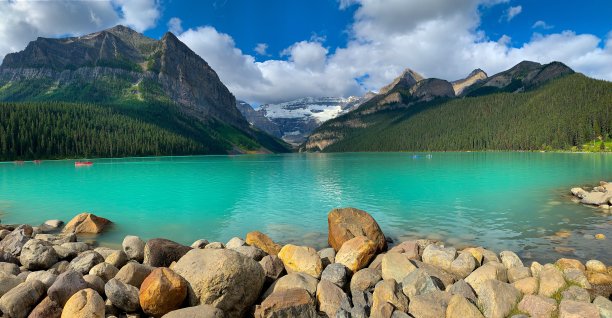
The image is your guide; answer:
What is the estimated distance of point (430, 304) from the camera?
12.0 m

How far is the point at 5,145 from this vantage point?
171 m

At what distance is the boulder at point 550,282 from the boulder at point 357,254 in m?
6.97

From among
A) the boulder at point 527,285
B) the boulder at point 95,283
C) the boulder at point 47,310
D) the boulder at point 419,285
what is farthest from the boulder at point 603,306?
the boulder at point 47,310

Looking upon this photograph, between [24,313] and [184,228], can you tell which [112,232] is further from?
[24,313]

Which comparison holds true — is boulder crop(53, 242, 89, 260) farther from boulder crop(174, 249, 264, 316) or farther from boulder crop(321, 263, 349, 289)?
boulder crop(321, 263, 349, 289)

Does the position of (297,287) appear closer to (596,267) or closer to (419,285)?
(419,285)

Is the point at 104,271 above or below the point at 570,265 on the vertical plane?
above

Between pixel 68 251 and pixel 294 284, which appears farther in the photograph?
pixel 68 251

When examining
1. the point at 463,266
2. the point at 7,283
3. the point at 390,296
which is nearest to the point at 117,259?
the point at 7,283

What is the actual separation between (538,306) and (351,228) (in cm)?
1107

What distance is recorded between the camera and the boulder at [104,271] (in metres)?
14.1

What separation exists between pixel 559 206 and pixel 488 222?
11840mm

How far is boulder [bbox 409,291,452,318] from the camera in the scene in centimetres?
1168

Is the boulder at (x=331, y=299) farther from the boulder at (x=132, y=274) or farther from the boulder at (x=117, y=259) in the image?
the boulder at (x=117, y=259)
